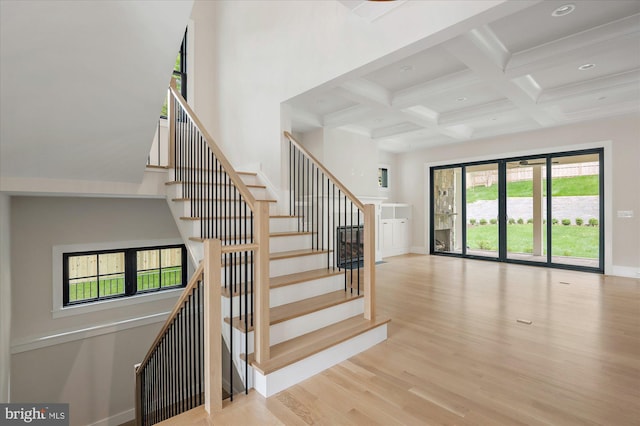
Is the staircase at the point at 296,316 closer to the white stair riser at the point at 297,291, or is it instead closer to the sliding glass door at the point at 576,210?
the white stair riser at the point at 297,291

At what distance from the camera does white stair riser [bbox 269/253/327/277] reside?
9.80ft

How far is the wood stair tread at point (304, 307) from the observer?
232 cm

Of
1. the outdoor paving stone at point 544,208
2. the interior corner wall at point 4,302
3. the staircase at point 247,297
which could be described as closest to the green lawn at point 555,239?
the outdoor paving stone at point 544,208

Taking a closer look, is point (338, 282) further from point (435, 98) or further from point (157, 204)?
point (157, 204)

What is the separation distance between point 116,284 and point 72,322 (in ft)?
2.41

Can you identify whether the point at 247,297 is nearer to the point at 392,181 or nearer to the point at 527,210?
the point at 527,210

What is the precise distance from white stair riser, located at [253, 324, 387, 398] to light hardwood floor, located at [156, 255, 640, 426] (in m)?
0.05

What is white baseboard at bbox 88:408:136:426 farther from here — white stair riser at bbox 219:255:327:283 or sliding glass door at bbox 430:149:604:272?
sliding glass door at bbox 430:149:604:272

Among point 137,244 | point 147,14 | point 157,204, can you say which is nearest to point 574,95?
point 147,14

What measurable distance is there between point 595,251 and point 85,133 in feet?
26.4

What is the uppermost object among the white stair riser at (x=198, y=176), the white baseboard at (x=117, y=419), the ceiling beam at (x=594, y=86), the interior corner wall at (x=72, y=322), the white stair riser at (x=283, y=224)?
the ceiling beam at (x=594, y=86)

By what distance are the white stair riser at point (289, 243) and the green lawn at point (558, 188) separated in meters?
5.42

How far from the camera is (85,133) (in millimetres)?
2592

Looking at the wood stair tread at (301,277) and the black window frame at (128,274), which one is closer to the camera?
the wood stair tread at (301,277)
